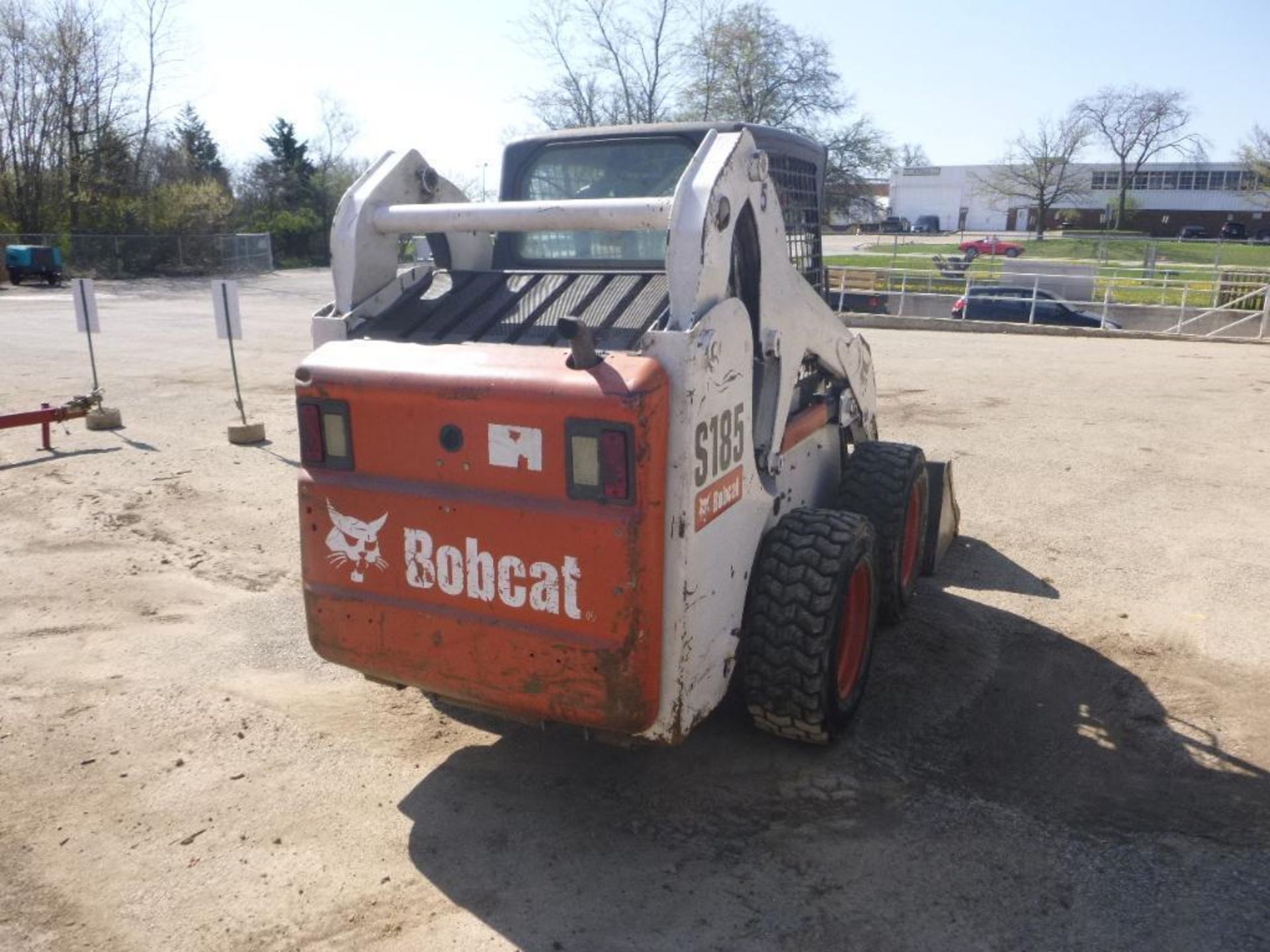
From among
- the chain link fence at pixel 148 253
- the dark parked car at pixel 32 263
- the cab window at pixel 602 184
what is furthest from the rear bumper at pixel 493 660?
the chain link fence at pixel 148 253

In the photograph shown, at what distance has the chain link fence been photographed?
114 ft

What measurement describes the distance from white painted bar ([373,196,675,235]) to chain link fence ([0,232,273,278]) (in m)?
34.6

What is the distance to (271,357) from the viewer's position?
1551cm

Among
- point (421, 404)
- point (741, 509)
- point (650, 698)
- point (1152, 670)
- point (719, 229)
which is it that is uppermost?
point (719, 229)


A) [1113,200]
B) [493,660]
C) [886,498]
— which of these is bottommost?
[493,660]

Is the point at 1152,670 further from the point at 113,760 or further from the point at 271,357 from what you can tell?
the point at 271,357

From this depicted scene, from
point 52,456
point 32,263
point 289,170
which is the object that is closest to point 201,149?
point 289,170

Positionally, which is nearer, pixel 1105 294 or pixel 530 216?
pixel 530 216

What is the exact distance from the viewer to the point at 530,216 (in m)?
3.59

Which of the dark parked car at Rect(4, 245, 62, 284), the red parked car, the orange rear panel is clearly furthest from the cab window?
the red parked car

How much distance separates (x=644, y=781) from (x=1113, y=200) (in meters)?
74.7

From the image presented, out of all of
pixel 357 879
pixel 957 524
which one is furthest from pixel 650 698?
pixel 957 524

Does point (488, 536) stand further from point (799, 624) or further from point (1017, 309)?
point (1017, 309)

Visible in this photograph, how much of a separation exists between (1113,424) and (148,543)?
8.96 metres
